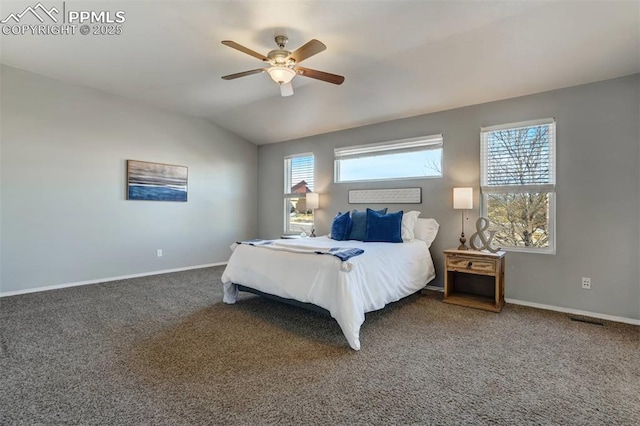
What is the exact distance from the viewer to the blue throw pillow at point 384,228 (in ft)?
12.5

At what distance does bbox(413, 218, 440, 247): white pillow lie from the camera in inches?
160

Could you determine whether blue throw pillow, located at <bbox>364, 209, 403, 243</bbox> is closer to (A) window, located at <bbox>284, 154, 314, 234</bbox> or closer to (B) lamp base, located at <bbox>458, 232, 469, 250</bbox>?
(B) lamp base, located at <bbox>458, 232, 469, 250</bbox>

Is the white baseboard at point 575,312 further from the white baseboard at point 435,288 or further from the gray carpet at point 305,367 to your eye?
the white baseboard at point 435,288

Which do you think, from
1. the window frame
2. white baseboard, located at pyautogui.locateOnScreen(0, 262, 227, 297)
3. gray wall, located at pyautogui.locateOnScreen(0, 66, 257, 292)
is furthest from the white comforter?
the window frame

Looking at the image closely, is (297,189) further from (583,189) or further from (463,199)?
(583,189)

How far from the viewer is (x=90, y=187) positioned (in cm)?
436

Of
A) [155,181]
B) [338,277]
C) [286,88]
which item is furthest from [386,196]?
[155,181]

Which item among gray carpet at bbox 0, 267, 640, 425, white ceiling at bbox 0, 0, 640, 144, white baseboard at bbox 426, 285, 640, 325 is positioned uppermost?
white ceiling at bbox 0, 0, 640, 144

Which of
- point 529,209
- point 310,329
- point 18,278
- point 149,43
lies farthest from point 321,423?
point 18,278

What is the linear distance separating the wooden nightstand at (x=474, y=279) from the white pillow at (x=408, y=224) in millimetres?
509

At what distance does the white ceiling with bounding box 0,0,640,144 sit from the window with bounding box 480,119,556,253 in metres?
0.51

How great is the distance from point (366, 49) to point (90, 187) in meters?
4.25

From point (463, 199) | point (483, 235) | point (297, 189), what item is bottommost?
point (483, 235)

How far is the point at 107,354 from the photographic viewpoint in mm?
2248
